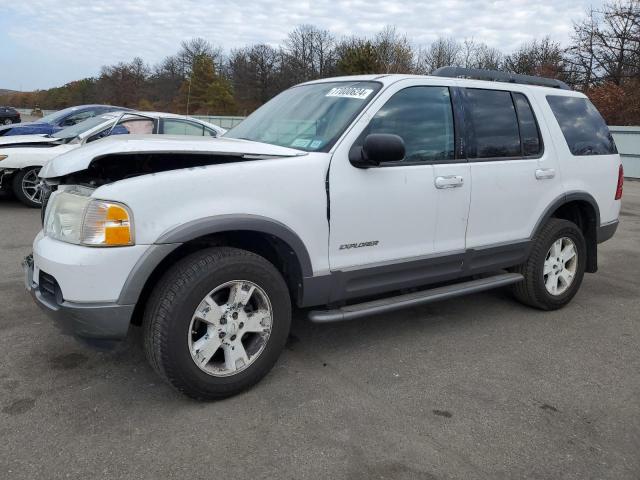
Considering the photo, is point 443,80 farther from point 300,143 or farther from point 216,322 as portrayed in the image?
point 216,322

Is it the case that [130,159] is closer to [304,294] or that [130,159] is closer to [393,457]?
[304,294]

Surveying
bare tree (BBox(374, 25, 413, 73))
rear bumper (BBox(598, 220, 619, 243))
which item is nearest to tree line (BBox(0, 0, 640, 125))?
bare tree (BBox(374, 25, 413, 73))

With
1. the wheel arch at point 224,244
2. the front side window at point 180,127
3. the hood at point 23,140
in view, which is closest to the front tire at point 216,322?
the wheel arch at point 224,244

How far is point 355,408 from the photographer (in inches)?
122

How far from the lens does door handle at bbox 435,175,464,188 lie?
149 inches

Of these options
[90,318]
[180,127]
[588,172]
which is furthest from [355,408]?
[180,127]

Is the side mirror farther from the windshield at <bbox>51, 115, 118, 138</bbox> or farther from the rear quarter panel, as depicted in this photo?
the windshield at <bbox>51, 115, 118, 138</bbox>

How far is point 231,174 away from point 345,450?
5.09 feet

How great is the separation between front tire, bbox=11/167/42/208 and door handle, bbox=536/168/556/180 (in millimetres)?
7234

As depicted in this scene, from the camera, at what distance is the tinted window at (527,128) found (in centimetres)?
445

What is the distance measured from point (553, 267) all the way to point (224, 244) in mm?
3062

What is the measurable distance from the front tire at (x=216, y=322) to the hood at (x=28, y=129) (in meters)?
8.92

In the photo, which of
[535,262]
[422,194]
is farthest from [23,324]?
[535,262]

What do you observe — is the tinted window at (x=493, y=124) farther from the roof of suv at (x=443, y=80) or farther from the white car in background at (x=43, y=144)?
the white car in background at (x=43, y=144)
